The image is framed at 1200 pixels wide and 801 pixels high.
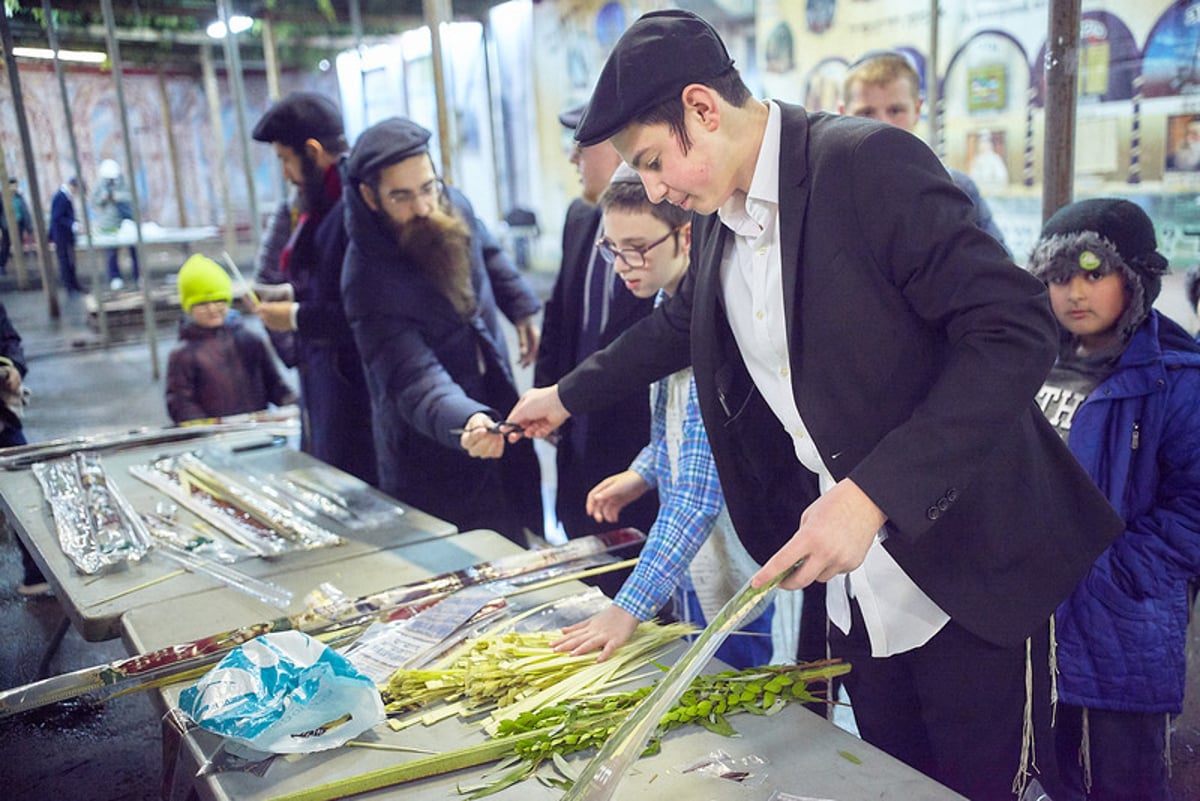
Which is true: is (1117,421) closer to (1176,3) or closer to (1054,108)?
(1054,108)

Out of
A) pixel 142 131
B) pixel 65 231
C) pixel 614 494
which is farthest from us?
pixel 142 131

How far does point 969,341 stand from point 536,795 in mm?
859

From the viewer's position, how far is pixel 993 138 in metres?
5.66

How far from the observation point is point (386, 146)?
282cm

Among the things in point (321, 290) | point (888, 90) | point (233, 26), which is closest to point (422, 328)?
point (321, 290)

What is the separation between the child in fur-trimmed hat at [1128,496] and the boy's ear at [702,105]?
109cm

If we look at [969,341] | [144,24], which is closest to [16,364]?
[144,24]

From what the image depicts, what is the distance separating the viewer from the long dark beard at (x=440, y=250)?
9.57 ft

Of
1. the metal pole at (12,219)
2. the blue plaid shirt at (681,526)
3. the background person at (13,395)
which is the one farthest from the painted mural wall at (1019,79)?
the background person at (13,395)

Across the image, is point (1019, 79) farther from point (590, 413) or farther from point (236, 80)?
point (236, 80)

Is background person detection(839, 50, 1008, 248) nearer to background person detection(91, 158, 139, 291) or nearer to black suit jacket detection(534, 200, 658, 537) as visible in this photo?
black suit jacket detection(534, 200, 658, 537)

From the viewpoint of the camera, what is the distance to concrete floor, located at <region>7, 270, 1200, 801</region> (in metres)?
2.85

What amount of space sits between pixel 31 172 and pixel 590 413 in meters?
2.38

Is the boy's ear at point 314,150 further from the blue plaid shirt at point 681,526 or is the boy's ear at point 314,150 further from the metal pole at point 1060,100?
the metal pole at point 1060,100
